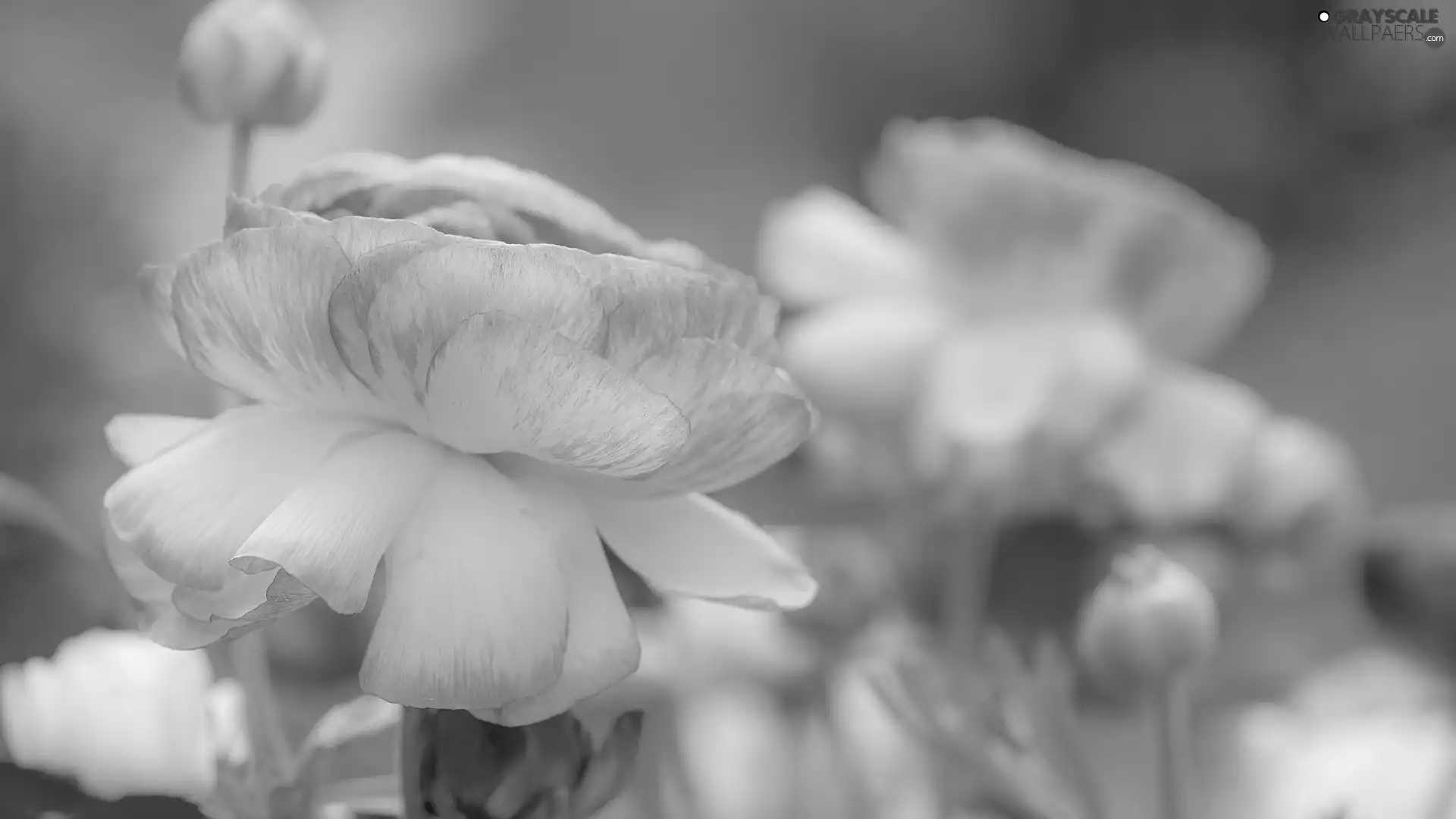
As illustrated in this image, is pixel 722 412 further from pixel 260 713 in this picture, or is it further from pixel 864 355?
pixel 864 355

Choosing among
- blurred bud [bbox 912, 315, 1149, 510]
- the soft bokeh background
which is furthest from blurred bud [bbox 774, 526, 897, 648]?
the soft bokeh background

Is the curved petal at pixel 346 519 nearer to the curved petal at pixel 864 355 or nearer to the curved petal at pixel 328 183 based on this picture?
the curved petal at pixel 328 183

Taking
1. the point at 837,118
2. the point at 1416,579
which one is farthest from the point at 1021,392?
the point at 837,118

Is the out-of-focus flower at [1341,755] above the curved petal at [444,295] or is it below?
below

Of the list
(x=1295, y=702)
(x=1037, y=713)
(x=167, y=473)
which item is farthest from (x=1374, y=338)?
(x=167, y=473)

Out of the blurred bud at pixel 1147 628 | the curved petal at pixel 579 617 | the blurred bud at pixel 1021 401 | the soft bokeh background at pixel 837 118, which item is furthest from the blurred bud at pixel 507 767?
the soft bokeh background at pixel 837 118
